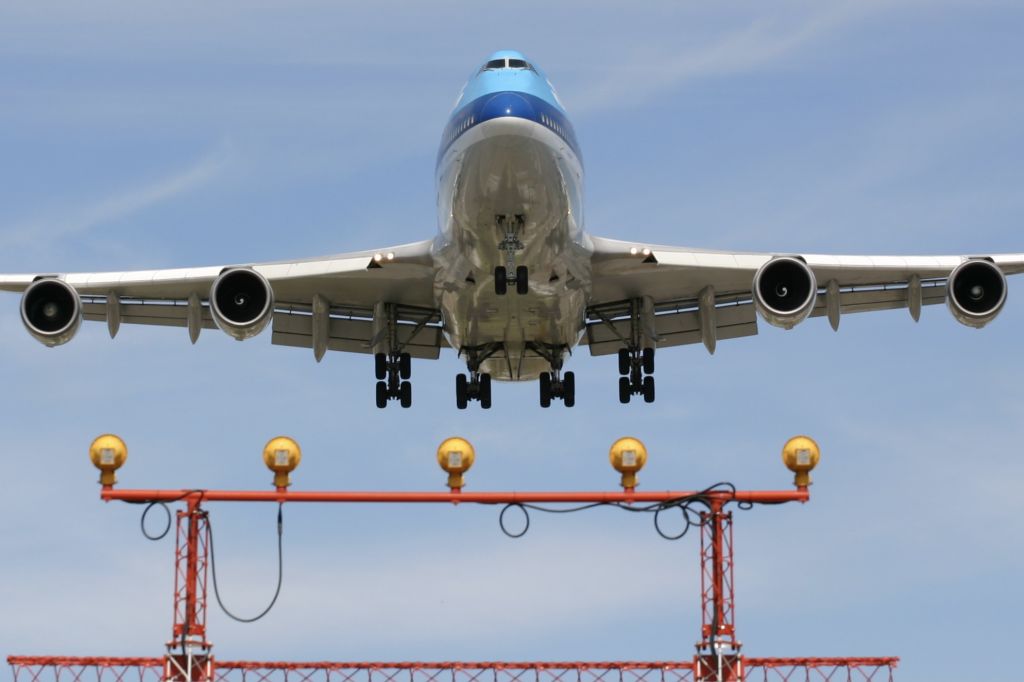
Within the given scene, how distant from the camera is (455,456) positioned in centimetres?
2467

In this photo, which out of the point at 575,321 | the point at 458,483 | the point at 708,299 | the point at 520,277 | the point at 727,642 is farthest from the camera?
the point at 708,299

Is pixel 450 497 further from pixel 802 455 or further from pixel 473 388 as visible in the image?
pixel 473 388

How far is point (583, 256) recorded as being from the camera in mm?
35875

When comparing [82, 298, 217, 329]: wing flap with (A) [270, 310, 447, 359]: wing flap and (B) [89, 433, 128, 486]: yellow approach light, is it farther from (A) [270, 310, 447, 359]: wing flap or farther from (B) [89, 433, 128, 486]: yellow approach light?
(B) [89, 433, 128, 486]: yellow approach light

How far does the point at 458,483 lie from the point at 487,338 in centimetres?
1301

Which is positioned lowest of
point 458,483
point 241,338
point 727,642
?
point 727,642

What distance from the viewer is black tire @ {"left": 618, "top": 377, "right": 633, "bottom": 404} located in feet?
137

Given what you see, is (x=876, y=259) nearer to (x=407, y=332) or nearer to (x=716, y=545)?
(x=407, y=332)

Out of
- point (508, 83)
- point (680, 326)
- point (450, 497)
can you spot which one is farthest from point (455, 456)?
point (680, 326)

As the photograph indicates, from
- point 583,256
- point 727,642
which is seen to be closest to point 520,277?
point 583,256

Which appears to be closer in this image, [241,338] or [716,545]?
[716,545]

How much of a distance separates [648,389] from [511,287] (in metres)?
7.17

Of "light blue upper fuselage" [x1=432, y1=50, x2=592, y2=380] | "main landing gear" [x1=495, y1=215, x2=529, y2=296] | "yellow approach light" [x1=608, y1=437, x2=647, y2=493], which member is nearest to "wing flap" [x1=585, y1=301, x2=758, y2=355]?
"light blue upper fuselage" [x1=432, y1=50, x2=592, y2=380]

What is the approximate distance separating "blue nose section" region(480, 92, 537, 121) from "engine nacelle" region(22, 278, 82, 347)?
8.96 m
